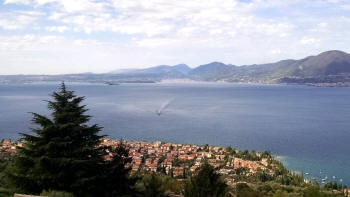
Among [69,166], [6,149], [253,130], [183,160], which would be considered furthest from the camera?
[253,130]

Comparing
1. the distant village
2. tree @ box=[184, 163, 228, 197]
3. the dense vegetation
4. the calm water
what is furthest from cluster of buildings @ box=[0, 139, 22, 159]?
tree @ box=[184, 163, 228, 197]

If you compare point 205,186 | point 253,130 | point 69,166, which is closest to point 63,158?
point 69,166

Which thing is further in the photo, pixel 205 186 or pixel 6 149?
pixel 6 149

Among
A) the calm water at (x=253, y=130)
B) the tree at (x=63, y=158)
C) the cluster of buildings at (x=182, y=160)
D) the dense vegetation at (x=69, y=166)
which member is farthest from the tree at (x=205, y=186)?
the calm water at (x=253, y=130)

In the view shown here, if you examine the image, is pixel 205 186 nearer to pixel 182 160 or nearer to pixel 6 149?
pixel 182 160

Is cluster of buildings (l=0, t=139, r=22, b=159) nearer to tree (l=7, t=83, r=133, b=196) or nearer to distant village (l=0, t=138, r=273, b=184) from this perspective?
distant village (l=0, t=138, r=273, b=184)

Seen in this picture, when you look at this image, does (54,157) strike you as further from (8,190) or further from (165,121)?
(165,121)

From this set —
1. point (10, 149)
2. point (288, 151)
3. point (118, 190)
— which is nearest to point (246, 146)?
point (288, 151)
